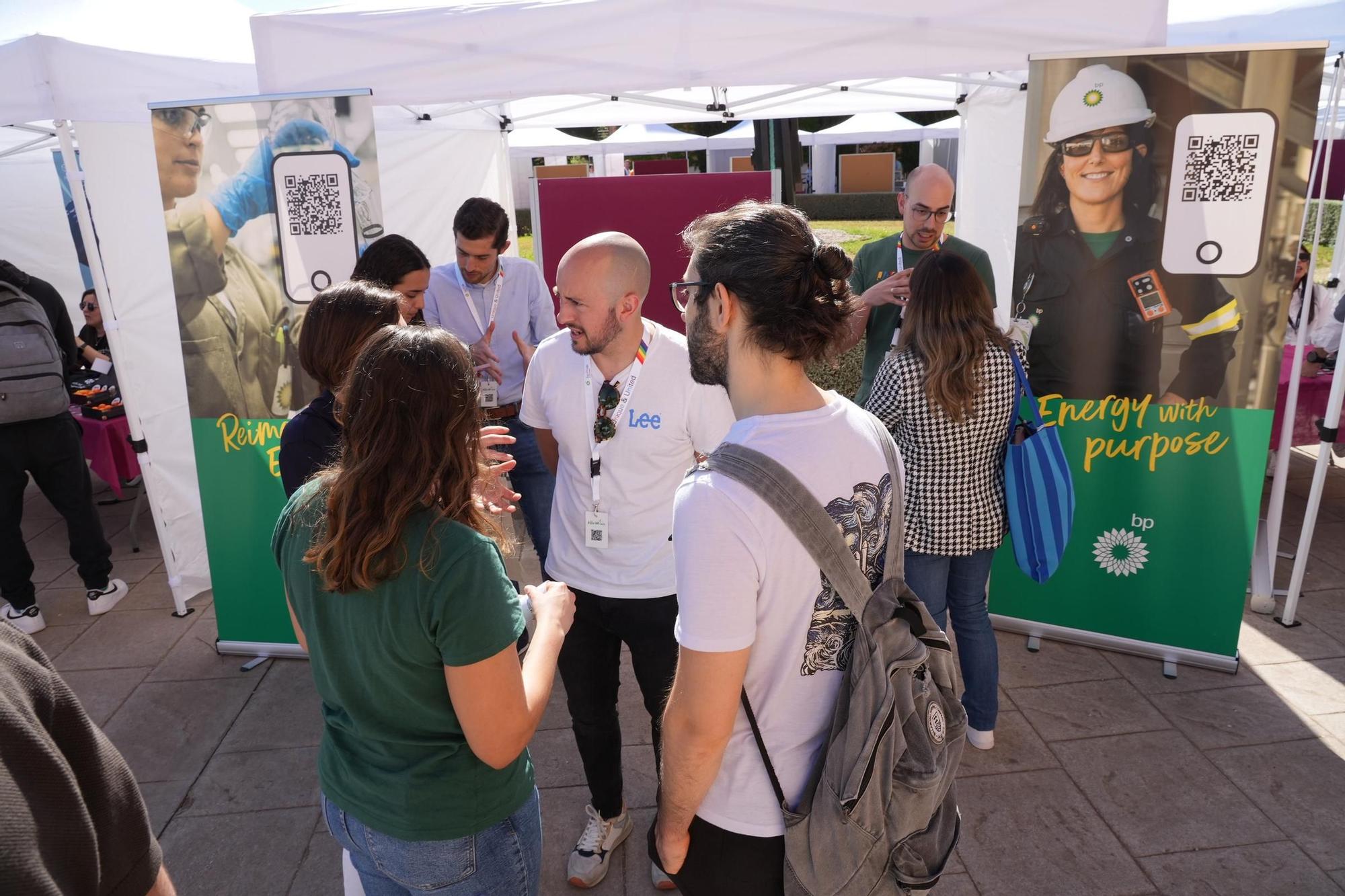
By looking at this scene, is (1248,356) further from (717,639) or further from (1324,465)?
(717,639)

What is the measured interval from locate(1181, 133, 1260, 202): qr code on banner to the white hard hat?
0.64 feet

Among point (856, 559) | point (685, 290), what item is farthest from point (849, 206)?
point (856, 559)

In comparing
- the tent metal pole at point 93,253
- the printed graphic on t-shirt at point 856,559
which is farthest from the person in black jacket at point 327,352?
the tent metal pole at point 93,253

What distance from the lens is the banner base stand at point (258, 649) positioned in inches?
151

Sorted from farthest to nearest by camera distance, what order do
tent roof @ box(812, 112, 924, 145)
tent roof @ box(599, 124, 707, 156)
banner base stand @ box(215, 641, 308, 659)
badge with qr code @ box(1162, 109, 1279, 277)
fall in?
1. tent roof @ box(812, 112, 924, 145)
2. tent roof @ box(599, 124, 707, 156)
3. banner base stand @ box(215, 641, 308, 659)
4. badge with qr code @ box(1162, 109, 1279, 277)

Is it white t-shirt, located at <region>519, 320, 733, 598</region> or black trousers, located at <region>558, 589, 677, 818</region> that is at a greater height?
white t-shirt, located at <region>519, 320, 733, 598</region>

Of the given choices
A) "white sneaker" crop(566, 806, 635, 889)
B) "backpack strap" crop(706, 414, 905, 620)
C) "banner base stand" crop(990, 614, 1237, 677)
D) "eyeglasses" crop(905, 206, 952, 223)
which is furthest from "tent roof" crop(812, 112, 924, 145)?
"backpack strap" crop(706, 414, 905, 620)

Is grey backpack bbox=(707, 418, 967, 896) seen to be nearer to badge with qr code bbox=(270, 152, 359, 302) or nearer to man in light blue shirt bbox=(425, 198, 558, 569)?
man in light blue shirt bbox=(425, 198, 558, 569)

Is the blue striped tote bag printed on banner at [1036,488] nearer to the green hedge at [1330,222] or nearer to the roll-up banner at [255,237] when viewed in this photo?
the roll-up banner at [255,237]

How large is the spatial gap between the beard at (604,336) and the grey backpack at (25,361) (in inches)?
128

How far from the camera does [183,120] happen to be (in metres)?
3.31

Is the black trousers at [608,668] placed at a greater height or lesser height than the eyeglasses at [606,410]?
lesser

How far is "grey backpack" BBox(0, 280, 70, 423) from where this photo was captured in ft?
13.2

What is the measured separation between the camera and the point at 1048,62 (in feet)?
10.2
